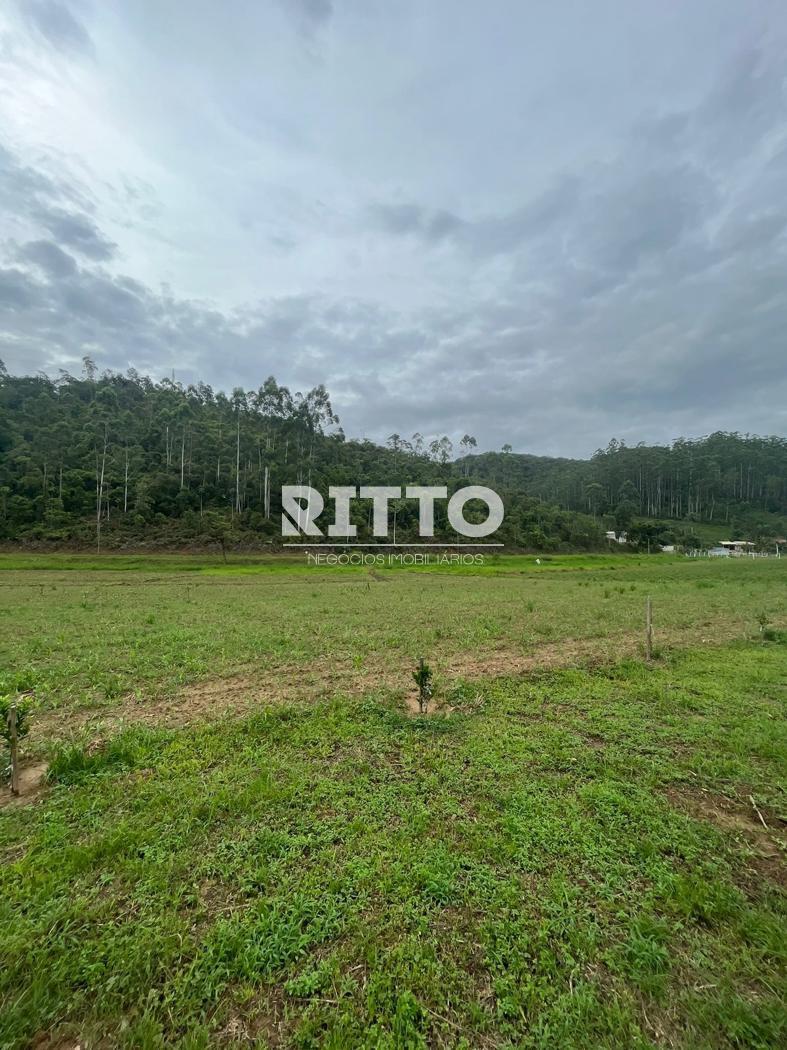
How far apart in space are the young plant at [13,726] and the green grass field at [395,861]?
0.88 ft

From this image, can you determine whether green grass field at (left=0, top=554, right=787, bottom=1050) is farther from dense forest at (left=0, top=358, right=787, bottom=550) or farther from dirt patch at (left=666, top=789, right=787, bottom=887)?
dense forest at (left=0, top=358, right=787, bottom=550)

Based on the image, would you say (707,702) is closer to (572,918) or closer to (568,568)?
(572,918)

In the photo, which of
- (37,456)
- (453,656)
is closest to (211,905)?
(453,656)

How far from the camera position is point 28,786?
3803mm

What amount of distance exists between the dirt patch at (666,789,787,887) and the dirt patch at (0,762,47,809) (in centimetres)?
554

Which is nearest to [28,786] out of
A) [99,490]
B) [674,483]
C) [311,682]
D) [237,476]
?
[311,682]

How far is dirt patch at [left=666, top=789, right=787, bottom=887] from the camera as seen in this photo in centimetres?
293

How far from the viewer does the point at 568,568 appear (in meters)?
37.6

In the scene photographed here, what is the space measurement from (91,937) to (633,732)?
514 cm

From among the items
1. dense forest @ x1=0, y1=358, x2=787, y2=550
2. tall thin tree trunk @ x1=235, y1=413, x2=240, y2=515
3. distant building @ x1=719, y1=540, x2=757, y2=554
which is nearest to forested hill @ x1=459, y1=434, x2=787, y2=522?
dense forest @ x1=0, y1=358, x2=787, y2=550

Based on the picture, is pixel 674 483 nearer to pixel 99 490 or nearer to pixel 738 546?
pixel 738 546

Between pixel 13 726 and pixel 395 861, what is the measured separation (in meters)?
3.49

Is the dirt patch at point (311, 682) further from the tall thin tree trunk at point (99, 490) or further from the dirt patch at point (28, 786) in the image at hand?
the tall thin tree trunk at point (99, 490)

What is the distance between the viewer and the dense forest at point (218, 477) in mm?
43219
